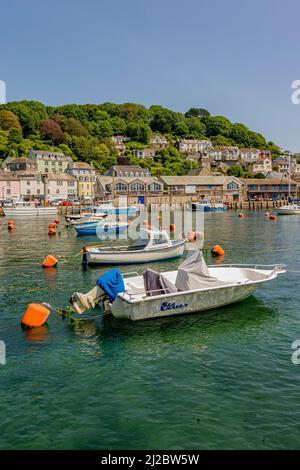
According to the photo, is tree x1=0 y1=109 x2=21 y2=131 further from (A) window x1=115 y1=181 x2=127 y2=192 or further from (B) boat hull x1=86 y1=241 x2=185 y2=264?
(B) boat hull x1=86 y1=241 x2=185 y2=264

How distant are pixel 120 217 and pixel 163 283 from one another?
6047cm

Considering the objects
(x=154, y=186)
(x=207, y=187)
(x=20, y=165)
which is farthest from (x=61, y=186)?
(x=207, y=187)

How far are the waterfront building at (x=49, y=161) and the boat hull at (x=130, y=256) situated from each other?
107 metres

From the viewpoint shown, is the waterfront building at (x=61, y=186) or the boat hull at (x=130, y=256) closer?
the boat hull at (x=130, y=256)

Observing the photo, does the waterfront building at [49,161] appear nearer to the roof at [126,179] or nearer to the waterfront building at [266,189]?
the roof at [126,179]

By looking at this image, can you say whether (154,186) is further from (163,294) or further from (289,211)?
(163,294)

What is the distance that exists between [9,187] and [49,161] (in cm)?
2424

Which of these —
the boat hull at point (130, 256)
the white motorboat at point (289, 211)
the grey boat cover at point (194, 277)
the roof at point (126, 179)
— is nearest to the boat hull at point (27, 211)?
the roof at point (126, 179)

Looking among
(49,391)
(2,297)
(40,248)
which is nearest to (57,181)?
(40,248)

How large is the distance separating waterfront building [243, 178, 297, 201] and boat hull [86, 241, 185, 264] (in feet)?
351

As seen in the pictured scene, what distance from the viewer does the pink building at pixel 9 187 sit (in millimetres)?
115312

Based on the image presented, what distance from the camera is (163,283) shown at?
18.8 m

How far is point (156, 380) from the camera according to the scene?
1301cm

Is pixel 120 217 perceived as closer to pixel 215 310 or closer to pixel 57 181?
pixel 57 181
